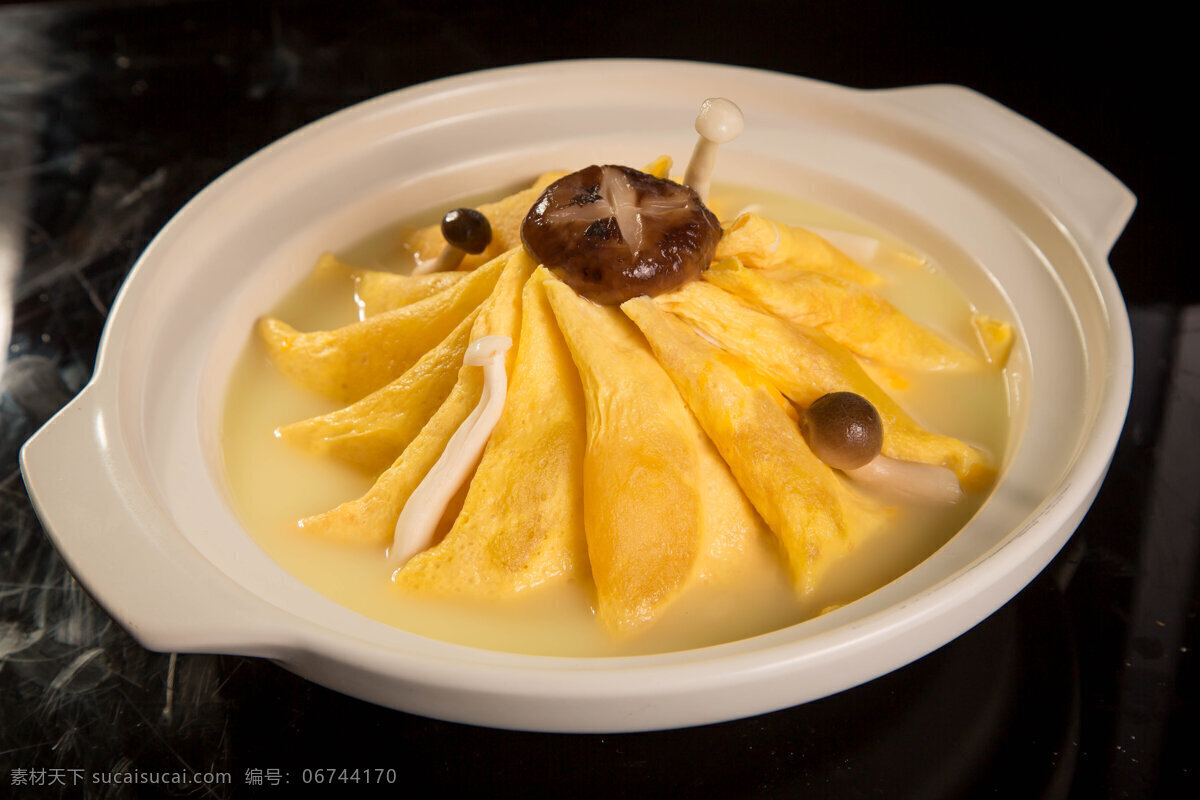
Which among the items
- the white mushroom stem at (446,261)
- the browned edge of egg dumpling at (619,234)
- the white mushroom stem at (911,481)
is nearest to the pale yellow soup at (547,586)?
the white mushroom stem at (911,481)

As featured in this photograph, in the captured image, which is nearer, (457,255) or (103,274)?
(457,255)

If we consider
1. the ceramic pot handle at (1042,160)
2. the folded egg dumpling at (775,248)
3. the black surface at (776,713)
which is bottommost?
the black surface at (776,713)

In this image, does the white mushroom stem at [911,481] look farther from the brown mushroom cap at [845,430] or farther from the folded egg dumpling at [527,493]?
the folded egg dumpling at [527,493]

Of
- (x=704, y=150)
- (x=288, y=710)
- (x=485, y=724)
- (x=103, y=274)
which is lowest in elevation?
(x=103, y=274)

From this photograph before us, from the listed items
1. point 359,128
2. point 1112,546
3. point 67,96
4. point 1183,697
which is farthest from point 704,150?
point 67,96

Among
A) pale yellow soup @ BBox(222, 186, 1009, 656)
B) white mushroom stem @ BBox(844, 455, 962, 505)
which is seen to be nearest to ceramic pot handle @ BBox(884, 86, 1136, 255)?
pale yellow soup @ BBox(222, 186, 1009, 656)

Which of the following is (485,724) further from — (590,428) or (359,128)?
(359,128)
